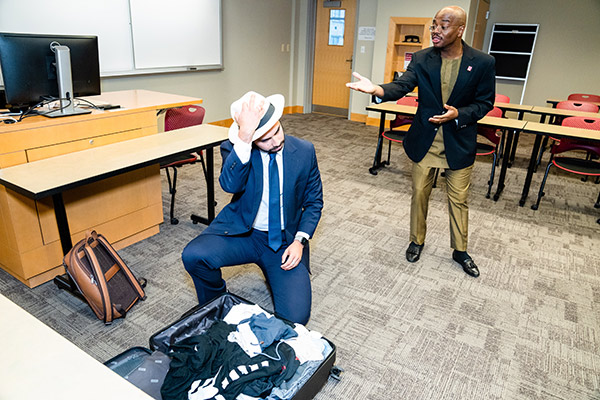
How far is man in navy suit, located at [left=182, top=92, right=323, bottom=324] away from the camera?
1.86 metres

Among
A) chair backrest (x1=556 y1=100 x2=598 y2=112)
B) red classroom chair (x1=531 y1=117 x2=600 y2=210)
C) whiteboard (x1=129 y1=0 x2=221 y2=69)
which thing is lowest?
red classroom chair (x1=531 y1=117 x2=600 y2=210)

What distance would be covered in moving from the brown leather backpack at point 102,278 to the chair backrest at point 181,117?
138cm

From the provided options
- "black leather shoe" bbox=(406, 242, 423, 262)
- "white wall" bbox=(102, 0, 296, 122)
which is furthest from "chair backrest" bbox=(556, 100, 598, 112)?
"white wall" bbox=(102, 0, 296, 122)

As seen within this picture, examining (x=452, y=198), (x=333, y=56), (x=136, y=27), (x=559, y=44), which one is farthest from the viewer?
(x=333, y=56)

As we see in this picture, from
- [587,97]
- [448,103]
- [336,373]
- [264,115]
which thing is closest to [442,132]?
[448,103]

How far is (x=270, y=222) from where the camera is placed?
194cm

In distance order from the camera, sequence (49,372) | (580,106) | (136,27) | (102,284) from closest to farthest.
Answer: (49,372), (102,284), (136,27), (580,106)

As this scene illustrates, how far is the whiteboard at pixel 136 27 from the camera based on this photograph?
3.92 m

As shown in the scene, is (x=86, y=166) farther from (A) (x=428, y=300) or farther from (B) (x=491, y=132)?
(B) (x=491, y=132)

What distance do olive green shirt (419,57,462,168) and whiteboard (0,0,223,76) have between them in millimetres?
3595

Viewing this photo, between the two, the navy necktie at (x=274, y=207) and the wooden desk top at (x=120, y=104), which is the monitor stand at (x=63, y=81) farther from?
the navy necktie at (x=274, y=207)

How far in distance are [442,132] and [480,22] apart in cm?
545

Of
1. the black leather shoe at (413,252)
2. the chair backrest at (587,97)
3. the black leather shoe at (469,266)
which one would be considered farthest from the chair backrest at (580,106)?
the black leather shoe at (413,252)

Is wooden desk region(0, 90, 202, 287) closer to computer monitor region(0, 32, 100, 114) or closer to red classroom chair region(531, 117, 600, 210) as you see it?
computer monitor region(0, 32, 100, 114)
